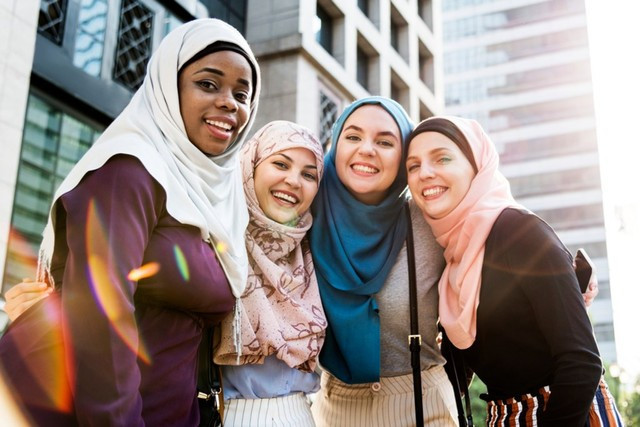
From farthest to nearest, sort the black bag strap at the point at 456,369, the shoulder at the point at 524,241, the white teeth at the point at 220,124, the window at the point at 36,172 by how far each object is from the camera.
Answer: the window at the point at 36,172, the black bag strap at the point at 456,369, the shoulder at the point at 524,241, the white teeth at the point at 220,124

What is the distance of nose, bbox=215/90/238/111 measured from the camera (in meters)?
2.81

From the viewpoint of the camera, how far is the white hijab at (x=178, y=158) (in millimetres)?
2455

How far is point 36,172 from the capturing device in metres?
8.94

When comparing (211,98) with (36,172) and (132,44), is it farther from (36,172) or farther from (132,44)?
(132,44)

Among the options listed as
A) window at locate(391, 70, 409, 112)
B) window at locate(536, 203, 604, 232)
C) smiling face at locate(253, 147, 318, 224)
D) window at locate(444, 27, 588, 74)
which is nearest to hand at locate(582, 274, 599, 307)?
smiling face at locate(253, 147, 318, 224)

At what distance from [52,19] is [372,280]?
304 inches

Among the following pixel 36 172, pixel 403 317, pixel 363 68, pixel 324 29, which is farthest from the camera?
pixel 363 68

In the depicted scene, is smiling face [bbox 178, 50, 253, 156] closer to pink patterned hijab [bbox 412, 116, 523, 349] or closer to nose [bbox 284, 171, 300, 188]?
nose [bbox 284, 171, 300, 188]

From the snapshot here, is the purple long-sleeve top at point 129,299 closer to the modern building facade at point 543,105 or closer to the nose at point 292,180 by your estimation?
the nose at point 292,180

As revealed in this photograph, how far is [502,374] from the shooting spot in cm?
311

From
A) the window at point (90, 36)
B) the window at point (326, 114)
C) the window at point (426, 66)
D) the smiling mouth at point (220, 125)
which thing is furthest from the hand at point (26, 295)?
the window at point (426, 66)

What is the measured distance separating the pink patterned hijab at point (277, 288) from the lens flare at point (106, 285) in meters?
0.74

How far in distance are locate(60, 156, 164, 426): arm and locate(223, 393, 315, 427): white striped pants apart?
0.86m

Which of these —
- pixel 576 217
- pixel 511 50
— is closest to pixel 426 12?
pixel 576 217
